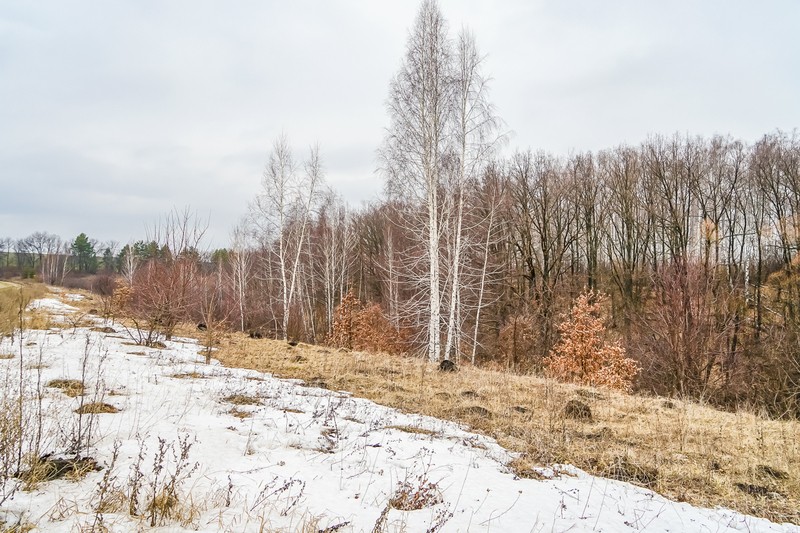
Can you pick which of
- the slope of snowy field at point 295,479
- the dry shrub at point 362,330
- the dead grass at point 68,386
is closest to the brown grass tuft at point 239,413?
the slope of snowy field at point 295,479

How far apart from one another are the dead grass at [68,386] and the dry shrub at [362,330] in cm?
1451

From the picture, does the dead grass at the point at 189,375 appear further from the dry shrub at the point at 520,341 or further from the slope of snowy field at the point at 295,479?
the dry shrub at the point at 520,341

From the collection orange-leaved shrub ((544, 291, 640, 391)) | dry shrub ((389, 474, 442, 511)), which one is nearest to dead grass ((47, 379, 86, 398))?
dry shrub ((389, 474, 442, 511))

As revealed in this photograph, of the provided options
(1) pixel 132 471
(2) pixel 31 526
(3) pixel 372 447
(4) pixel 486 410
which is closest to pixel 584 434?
(4) pixel 486 410

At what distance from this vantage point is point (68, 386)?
17.4 ft

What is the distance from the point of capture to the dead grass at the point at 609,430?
4.25 metres

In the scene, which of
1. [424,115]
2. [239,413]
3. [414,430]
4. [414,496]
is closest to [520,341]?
[424,115]

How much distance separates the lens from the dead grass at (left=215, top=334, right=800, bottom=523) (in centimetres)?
425

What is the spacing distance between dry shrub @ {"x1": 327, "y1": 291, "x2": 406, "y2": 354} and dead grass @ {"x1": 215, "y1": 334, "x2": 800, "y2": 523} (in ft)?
30.2

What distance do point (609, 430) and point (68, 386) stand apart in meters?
7.16

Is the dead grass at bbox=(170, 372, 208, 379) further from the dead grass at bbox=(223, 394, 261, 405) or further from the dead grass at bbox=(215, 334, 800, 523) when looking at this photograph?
the dead grass at bbox=(215, 334, 800, 523)

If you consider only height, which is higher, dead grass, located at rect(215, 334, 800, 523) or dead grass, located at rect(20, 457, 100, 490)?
dead grass, located at rect(20, 457, 100, 490)

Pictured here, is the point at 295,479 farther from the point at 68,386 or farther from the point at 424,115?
the point at 424,115

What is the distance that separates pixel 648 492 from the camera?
3875 mm
